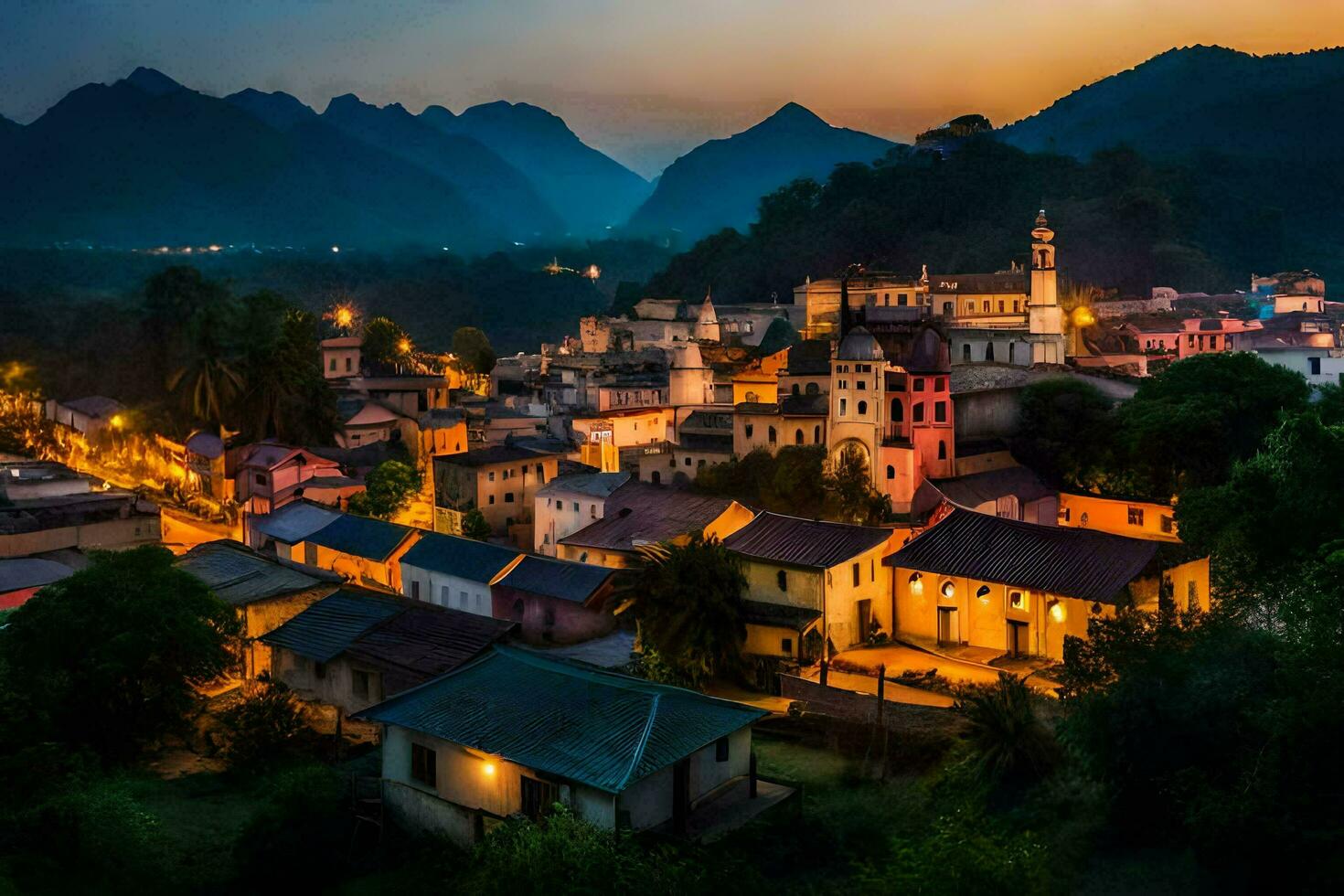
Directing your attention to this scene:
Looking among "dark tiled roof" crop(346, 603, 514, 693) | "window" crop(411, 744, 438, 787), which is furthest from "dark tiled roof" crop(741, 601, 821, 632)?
"window" crop(411, 744, 438, 787)

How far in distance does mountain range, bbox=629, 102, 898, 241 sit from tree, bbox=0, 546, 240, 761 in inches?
5577

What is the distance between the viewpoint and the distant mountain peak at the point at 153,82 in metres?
141

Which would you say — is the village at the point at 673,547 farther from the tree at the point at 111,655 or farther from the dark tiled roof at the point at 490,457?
the tree at the point at 111,655

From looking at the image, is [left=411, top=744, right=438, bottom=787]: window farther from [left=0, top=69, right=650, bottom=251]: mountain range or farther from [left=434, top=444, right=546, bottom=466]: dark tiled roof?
[left=0, top=69, right=650, bottom=251]: mountain range

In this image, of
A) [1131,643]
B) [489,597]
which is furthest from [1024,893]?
[489,597]

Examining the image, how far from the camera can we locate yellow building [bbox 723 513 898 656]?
26375 millimetres

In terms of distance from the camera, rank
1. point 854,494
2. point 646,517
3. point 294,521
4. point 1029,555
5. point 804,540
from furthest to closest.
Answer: point 294,521 → point 854,494 → point 646,517 → point 804,540 → point 1029,555

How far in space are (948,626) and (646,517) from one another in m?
8.48

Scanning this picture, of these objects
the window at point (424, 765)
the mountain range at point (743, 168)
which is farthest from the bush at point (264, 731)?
the mountain range at point (743, 168)

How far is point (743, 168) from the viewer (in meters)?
171

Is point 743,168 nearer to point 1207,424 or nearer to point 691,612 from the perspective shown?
point 1207,424

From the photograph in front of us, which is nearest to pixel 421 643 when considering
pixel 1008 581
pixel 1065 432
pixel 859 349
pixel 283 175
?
pixel 1008 581

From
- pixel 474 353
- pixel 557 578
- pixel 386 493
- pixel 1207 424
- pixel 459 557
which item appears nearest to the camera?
pixel 557 578

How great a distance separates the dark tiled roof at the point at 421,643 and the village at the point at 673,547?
0.23 ft
